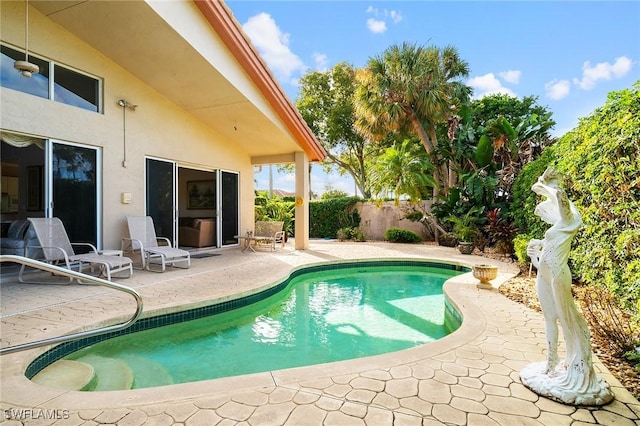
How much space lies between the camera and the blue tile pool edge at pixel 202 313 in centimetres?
370

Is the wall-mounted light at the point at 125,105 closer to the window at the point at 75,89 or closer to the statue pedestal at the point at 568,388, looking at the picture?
the window at the point at 75,89

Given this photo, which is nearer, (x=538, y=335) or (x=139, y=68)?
(x=538, y=335)

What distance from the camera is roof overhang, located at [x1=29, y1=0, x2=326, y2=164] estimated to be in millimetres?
6523

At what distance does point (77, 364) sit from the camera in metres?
3.77

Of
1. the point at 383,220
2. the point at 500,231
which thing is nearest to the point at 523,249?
the point at 500,231

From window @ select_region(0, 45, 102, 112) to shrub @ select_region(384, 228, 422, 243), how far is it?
11.6 m

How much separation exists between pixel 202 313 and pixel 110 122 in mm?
5632

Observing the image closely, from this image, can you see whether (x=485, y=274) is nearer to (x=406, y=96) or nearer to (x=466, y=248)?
(x=466, y=248)

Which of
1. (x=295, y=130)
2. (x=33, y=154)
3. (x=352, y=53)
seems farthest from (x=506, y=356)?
(x=352, y=53)

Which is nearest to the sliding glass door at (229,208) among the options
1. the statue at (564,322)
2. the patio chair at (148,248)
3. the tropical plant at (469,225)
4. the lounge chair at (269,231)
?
the lounge chair at (269,231)

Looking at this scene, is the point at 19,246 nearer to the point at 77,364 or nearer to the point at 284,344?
the point at 77,364

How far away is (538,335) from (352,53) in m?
19.9


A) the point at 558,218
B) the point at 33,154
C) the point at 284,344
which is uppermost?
the point at 33,154

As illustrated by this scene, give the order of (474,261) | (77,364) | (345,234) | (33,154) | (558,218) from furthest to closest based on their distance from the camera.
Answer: (345,234) → (474,261) → (33,154) → (77,364) → (558,218)
